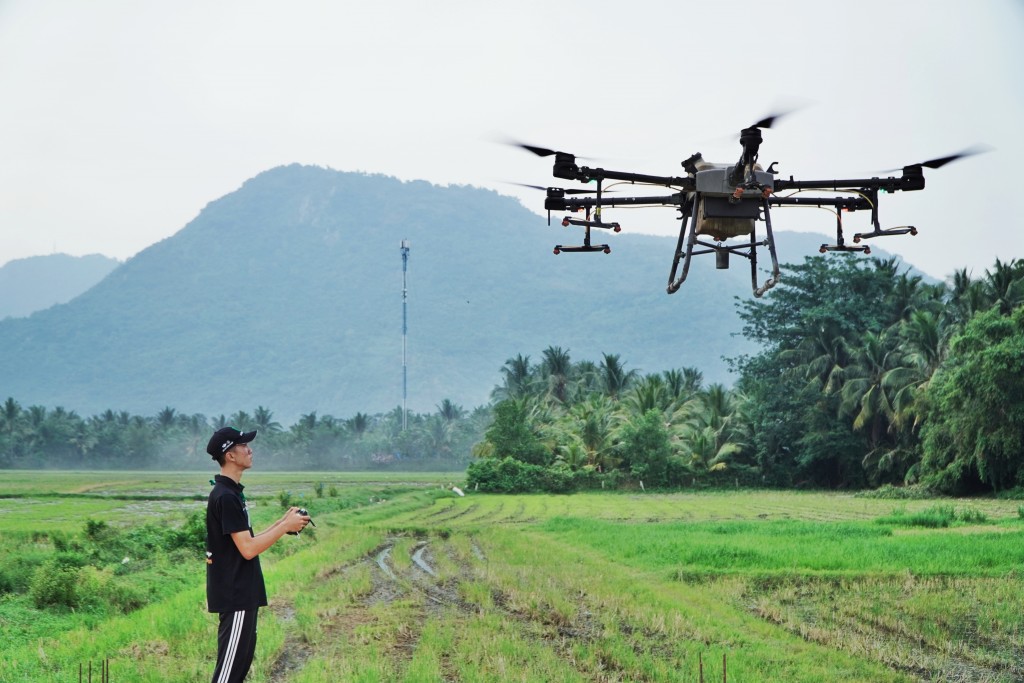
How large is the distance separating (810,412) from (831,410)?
90 centimetres

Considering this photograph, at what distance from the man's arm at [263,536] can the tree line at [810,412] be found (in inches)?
1225

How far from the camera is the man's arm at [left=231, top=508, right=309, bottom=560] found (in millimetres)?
5281

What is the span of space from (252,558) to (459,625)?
5.63 m

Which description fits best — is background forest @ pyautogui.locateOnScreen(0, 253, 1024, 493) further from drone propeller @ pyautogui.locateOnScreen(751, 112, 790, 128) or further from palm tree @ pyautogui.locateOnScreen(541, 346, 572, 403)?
drone propeller @ pyautogui.locateOnScreen(751, 112, 790, 128)

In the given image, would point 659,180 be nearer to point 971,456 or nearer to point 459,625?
point 459,625

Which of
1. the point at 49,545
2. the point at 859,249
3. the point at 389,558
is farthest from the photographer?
the point at 49,545

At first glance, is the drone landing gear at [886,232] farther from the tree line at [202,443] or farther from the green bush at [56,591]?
the tree line at [202,443]

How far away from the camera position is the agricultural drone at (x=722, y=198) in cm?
893

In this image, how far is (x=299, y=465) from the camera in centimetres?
8169

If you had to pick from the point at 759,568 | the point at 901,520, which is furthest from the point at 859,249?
the point at 901,520

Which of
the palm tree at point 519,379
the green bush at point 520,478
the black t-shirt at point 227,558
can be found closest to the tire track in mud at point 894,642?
the black t-shirt at point 227,558

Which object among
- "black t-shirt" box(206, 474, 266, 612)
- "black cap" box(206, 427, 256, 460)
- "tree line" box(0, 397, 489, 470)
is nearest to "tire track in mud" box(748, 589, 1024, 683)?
"black t-shirt" box(206, 474, 266, 612)

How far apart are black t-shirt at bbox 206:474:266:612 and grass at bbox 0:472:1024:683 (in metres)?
2.78

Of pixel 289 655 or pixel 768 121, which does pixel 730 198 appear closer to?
pixel 768 121
